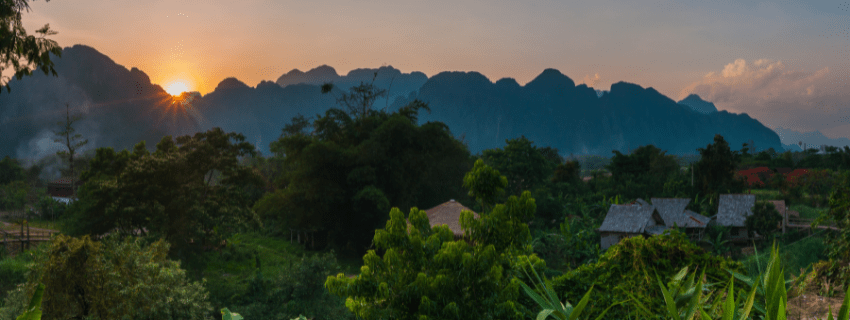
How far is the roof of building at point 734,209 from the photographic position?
22.7m

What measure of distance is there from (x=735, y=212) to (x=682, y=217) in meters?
3.01

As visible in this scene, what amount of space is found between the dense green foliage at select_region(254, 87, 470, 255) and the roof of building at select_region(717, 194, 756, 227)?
14899 millimetres

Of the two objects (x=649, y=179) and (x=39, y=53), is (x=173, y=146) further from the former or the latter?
(x=649, y=179)

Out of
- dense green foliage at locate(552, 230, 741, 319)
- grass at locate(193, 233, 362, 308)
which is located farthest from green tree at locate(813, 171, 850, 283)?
grass at locate(193, 233, 362, 308)

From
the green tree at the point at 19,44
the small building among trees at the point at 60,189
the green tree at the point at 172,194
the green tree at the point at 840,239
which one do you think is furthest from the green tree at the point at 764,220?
the small building among trees at the point at 60,189

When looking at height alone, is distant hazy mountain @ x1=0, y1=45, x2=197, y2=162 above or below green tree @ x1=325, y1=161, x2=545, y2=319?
above

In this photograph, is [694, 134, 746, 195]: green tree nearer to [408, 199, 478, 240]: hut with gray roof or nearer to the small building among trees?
[408, 199, 478, 240]: hut with gray roof

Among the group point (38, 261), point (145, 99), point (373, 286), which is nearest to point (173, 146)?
point (38, 261)

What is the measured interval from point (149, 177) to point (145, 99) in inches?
5850

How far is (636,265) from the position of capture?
527 centimetres

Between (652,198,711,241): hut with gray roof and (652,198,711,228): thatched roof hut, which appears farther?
(652,198,711,228): thatched roof hut

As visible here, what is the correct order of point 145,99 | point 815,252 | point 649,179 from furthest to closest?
point 145,99 < point 649,179 < point 815,252

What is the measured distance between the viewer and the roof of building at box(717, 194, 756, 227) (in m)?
22.7

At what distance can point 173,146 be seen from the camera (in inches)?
616
